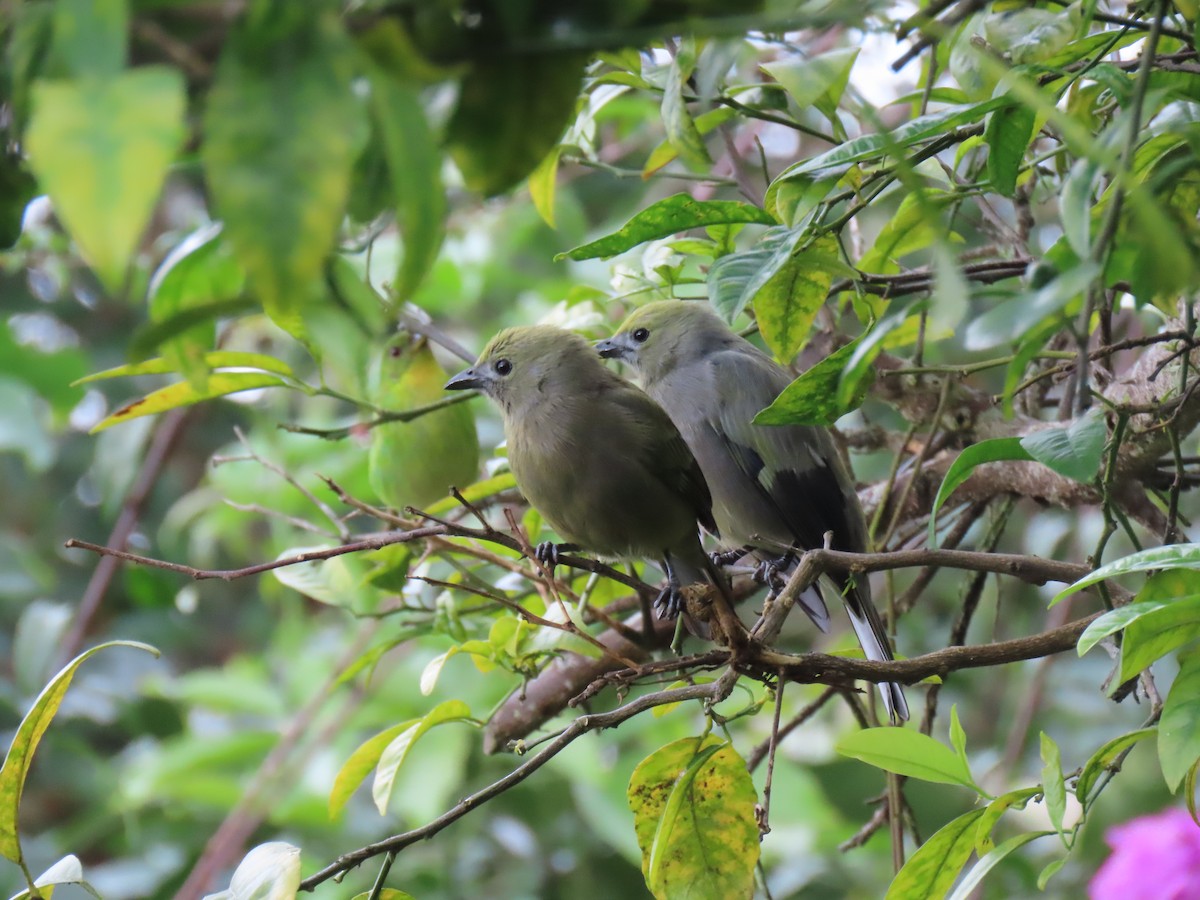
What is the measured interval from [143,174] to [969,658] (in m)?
1.29

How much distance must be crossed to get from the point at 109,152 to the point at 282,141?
0.31 ft

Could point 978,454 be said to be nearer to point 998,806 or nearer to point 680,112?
point 998,806

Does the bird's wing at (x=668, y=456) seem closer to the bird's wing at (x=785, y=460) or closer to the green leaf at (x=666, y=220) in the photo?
the bird's wing at (x=785, y=460)

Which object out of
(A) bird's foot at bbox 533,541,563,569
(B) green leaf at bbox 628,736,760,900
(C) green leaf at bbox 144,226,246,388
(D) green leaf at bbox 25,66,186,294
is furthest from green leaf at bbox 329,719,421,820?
(D) green leaf at bbox 25,66,186,294

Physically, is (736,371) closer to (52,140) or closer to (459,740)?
(459,740)

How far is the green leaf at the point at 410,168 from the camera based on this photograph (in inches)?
28.2

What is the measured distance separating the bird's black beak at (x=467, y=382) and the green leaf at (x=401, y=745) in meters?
1.15

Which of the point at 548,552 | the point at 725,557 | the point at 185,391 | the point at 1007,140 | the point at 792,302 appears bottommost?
the point at 725,557

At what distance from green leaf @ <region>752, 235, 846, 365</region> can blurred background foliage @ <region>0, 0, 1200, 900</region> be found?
0.02 meters

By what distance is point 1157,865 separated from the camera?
7.13 ft

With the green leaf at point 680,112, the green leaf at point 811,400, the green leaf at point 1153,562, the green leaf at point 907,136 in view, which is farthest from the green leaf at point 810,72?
the green leaf at point 1153,562

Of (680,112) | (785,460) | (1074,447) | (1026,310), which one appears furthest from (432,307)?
(1026,310)

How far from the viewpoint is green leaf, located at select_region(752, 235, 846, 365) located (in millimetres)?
1909

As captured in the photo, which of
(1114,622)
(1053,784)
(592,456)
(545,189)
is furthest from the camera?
(592,456)
